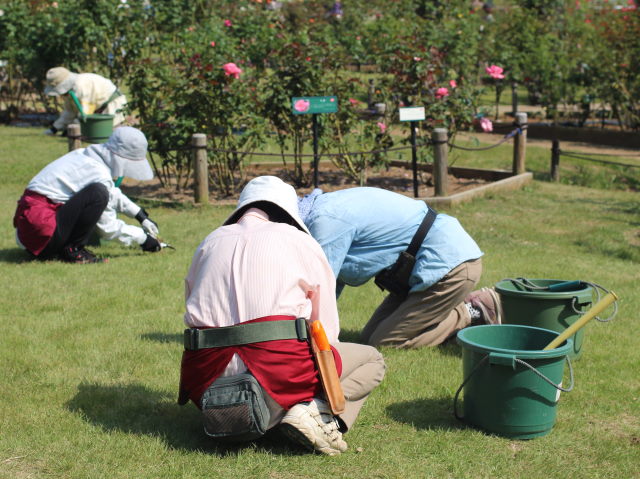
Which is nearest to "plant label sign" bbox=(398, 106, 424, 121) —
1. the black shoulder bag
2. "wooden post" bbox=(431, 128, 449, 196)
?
"wooden post" bbox=(431, 128, 449, 196)

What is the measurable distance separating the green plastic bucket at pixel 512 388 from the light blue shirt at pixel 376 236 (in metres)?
0.92

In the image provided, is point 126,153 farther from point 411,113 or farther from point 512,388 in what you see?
point 512,388

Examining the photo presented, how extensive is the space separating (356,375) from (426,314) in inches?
55.9

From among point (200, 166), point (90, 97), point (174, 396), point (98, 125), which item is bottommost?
point (174, 396)

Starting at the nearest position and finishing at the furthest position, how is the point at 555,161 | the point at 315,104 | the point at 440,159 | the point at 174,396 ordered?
1. the point at 174,396
2. the point at 315,104
3. the point at 440,159
4. the point at 555,161

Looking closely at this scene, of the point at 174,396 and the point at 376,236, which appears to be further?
the point at 376,236

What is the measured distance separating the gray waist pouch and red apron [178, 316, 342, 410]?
0.18ft

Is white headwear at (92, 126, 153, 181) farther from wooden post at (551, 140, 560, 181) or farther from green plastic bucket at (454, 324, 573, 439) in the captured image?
wooden post at (551, 140, 560, 181)

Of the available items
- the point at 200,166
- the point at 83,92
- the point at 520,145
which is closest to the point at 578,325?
the point at 200,166

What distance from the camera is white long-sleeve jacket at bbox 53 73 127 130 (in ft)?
47.0

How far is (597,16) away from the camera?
817 inches

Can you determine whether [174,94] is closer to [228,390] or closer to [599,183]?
[599,183]

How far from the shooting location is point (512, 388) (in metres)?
3.98

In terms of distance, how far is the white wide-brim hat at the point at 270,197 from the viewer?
12.6 ft
